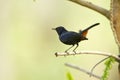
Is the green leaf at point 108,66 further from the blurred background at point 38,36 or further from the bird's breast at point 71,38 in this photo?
the blurred background at point 38,36

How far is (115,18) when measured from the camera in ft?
2.44

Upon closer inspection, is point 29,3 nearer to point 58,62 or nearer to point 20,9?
point 20,9

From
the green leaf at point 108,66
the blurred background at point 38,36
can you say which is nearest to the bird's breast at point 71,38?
the green leaf at point 108,66

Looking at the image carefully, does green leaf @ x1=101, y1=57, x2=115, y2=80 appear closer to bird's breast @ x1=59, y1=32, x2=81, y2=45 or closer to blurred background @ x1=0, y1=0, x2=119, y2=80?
bird's breast @ x1=59, y1=32, x2=81, y2=45

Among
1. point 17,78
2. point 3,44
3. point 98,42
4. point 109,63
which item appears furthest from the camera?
point 3,44

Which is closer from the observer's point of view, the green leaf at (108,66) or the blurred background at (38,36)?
the green leaf at (108,66)

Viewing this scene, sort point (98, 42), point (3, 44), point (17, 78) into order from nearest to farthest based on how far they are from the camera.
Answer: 1. point (98, 42)
2. point (17, 78)
3. point (3, 44)

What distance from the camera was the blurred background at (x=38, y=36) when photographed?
8.66 ft

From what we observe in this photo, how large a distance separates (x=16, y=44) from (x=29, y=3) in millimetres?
280

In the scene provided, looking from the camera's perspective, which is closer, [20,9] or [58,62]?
[58,62]

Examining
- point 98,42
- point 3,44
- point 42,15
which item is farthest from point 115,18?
point 3,44

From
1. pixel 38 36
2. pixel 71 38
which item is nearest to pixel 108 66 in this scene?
pixel 71 38

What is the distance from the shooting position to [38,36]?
2.87 meters

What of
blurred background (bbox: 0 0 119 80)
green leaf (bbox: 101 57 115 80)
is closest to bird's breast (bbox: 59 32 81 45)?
green leaf (bbox: 101 57 115 80)
